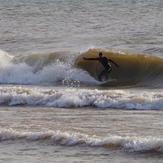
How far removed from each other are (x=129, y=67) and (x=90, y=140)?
1381 cm

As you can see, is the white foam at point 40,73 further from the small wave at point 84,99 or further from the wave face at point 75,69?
the small wave at point 84,99

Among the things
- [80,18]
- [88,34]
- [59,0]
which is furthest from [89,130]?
[59,0]

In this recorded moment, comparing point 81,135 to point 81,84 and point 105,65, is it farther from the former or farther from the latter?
point 105,65

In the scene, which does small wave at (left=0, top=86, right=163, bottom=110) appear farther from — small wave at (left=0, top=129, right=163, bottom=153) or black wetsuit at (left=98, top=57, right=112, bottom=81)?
black wetsuit at (left=98, top=57, right=112, bottom=81)

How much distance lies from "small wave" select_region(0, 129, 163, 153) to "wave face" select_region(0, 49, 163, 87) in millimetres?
10159

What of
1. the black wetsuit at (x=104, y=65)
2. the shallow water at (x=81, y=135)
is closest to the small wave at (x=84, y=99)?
the shallow water at (x=81, y=135)

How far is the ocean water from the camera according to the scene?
13.9 meters

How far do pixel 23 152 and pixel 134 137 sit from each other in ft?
6.60

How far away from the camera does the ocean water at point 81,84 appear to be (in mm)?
13891

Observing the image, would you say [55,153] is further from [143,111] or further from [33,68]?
[33,68]

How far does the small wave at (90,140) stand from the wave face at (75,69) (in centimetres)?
1016

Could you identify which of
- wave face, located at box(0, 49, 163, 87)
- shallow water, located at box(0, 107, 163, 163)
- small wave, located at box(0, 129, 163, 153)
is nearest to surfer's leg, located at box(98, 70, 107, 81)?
wave face, located at box(0, 49, 163, 87)

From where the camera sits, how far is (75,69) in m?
27.6

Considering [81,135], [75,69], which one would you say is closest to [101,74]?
[75,69]
